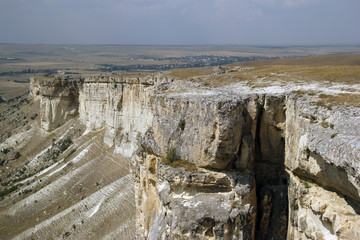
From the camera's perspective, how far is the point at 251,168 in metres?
15.0

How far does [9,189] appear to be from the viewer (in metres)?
39.9

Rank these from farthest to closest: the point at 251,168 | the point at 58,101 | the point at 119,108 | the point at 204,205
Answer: the point at 58,101 → the point at 119,108 → the point at 251,168 → the point at 204,205

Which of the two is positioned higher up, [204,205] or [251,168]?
[251,168]

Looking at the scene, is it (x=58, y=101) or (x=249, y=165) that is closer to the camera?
(x=249, y=165)

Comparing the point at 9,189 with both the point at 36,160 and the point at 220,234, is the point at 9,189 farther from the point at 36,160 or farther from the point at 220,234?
the point at 220,234

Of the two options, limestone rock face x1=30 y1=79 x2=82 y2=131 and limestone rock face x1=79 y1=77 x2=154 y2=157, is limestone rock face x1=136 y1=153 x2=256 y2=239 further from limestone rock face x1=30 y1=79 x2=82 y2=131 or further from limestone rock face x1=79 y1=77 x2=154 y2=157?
limestone rock face x1=30 y1=79 x2=82 y2=131

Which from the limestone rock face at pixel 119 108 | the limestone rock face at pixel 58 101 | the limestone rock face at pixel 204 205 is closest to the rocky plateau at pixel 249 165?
the limestone rock face at pixel 204 205

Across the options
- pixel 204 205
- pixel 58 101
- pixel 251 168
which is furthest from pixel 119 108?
pixel 204 205

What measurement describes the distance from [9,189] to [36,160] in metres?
6.72

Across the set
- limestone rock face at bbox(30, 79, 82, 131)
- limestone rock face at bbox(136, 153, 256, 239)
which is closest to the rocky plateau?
limestone rock face at bbox(136, 153, 256, 239)

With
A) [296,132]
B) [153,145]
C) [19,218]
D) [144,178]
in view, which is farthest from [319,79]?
[19,218]

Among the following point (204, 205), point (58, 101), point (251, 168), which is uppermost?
point (251, 168)

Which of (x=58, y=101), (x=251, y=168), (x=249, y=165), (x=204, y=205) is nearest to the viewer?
(x=204, y=205)

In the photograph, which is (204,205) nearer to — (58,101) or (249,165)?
(249,165)
